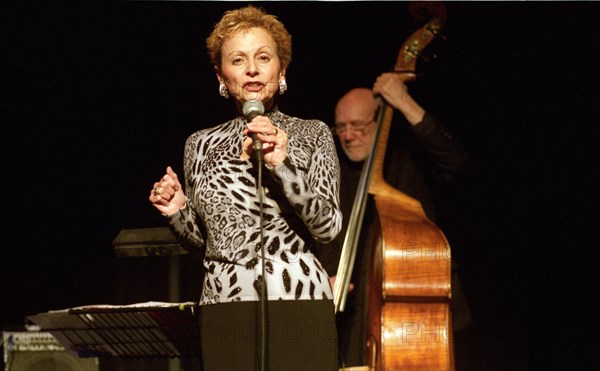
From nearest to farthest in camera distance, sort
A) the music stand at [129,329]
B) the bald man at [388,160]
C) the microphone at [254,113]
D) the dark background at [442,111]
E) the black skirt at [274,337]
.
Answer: the microphone at [254,113] → the black skirt at [274,337] → the music stand at [129,329] → the bald man at [388,160] → the dark background at [442,111]

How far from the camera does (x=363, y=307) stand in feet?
10.3

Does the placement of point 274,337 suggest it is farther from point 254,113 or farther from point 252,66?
point 252,66

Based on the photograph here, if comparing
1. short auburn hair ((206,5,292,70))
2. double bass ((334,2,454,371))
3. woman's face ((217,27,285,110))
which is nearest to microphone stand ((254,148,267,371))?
woman's face ((217,27,285,110))

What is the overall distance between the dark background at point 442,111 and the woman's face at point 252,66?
123cm

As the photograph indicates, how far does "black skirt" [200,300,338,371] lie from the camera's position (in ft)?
5.59

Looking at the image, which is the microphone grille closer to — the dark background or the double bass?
the double bass

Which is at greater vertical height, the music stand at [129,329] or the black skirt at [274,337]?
the black skirt at [274,337]

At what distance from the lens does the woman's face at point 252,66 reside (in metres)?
1.88

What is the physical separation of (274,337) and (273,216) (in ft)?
0.92

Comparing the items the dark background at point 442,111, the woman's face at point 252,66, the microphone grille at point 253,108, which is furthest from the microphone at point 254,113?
the dark background at point 442,111

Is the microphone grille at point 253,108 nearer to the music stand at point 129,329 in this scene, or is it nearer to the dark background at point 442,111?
the music stand at point 129,329

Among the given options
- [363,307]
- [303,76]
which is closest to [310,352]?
[363,307]

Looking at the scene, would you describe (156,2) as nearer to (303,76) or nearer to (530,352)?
Result: (303,76)

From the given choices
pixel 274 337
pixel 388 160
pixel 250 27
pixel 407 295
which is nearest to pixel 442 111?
pixel 388 160
